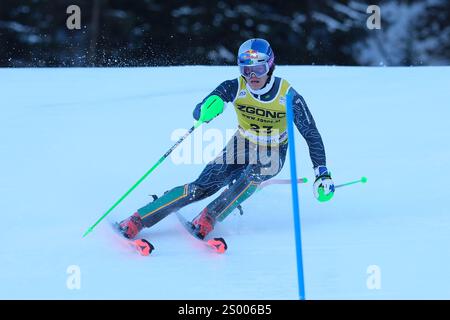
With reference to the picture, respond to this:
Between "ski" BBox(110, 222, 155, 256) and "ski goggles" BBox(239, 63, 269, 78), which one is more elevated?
"ski goggles" BBox(239, 63, 269, 78)

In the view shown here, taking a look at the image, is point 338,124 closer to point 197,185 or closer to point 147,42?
point 197,185

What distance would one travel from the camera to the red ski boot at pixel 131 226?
500 centimetres

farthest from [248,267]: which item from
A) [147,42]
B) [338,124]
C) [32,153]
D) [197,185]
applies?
[147,42]

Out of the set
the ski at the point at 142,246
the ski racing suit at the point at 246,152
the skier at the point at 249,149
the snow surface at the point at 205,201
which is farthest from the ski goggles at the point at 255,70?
the ski at the point at 142,246

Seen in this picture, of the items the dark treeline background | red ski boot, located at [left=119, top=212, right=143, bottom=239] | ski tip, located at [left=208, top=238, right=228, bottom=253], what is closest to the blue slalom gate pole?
ski tip, located at [left=208, top=238, right=228, bottom=253]

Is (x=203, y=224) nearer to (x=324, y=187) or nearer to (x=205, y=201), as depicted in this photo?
(x=324, y=187)

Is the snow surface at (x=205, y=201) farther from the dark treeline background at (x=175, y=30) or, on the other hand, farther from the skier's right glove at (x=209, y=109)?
the dark treeline background at (x=175, y=30)

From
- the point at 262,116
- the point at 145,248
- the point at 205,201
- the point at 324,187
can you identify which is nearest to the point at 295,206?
the point at 324,187

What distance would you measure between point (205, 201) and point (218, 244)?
107 cm

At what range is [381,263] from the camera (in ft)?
15.7

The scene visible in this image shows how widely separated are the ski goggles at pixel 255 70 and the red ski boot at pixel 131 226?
0.88 metres

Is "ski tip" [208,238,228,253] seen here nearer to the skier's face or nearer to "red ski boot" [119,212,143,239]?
"red ski boot" [119,212,143,239]

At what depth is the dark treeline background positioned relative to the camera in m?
13.8

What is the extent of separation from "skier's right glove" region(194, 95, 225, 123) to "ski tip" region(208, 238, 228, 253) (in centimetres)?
58
